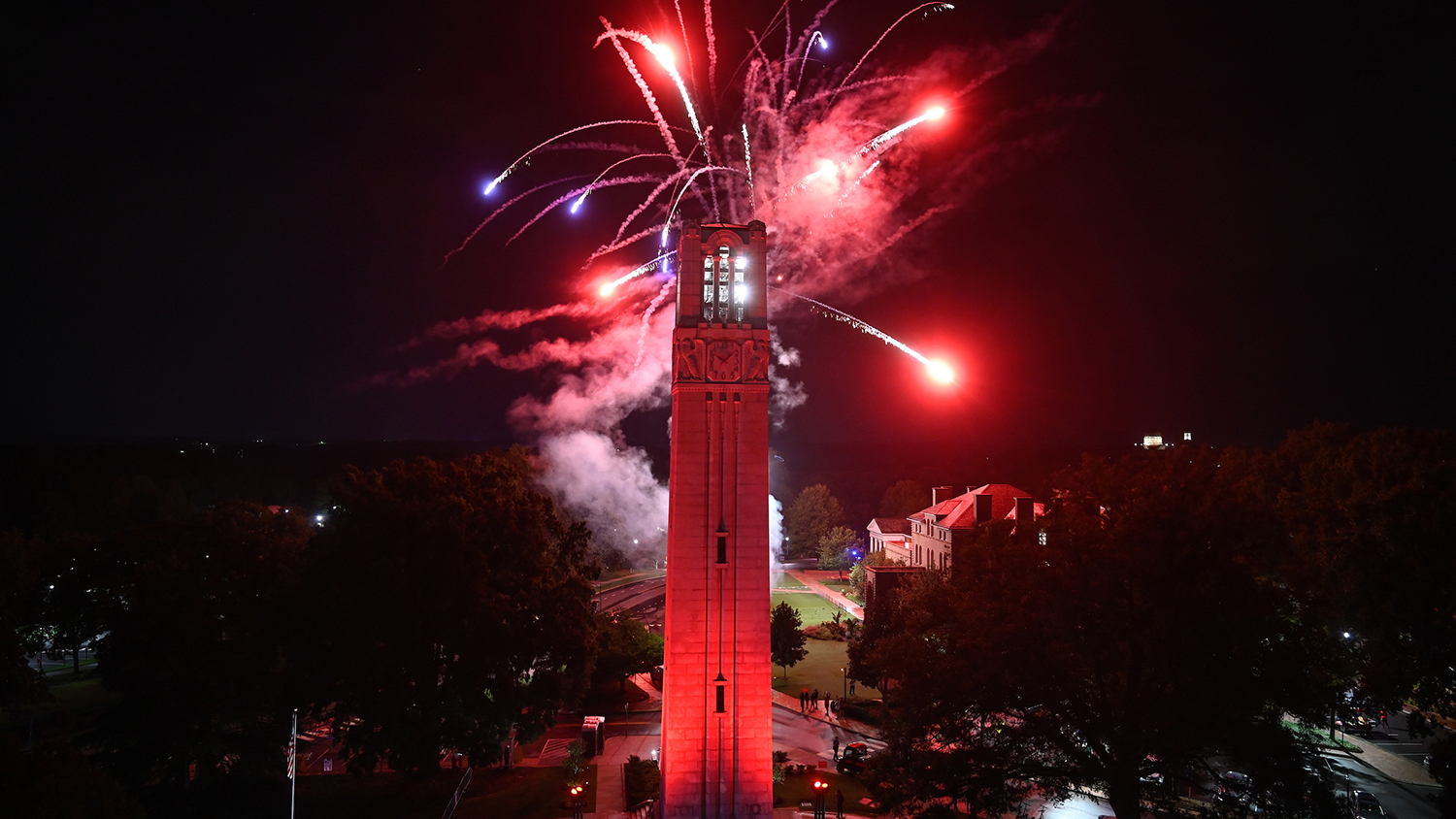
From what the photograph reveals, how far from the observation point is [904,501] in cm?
10962

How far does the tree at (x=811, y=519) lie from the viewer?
338ft

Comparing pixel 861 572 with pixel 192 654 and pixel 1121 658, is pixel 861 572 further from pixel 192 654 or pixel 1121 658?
pixel 192 654

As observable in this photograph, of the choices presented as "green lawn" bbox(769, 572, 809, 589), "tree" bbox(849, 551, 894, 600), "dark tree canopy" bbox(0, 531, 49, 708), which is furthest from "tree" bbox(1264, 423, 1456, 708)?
"green lawn" bbox(769, 572, 809, 589)

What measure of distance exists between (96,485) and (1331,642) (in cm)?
8796

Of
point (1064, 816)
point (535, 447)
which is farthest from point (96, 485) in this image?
point (1064, 816)

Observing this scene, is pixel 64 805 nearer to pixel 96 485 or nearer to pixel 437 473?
pixel 437 473

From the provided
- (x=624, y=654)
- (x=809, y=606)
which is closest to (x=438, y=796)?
(x=624, y=654)

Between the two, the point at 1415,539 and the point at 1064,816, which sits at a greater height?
the point at 1415,539

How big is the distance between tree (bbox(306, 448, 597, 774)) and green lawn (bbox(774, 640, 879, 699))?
21.6 m

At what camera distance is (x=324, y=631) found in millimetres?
27250

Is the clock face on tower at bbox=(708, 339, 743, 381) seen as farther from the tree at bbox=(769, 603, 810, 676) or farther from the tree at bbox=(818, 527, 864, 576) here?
the tree at bbox=(818, 527, 864, 576)

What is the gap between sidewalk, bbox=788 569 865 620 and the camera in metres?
67.4

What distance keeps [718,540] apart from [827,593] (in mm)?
56687

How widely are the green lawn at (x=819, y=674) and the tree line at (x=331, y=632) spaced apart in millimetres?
21412
